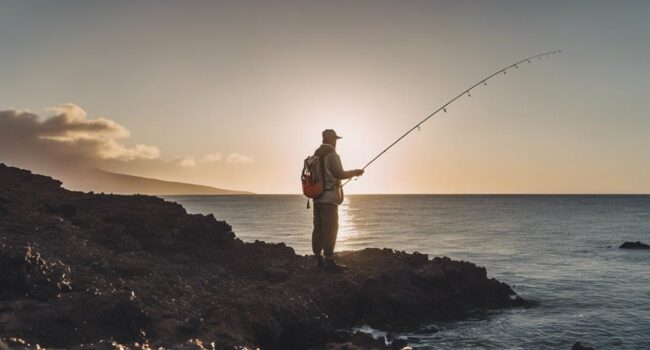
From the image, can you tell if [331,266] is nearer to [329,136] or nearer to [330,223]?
[330,223]

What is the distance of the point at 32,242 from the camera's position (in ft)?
31.8

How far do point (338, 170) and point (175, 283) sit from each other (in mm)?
4358

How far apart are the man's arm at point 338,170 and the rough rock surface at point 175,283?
2653 mm

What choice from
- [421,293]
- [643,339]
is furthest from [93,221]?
[643,339]

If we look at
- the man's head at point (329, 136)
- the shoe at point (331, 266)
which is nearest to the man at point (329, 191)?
the man's head at point (329, 136)

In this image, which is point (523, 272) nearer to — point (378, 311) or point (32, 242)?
point (378, 311)

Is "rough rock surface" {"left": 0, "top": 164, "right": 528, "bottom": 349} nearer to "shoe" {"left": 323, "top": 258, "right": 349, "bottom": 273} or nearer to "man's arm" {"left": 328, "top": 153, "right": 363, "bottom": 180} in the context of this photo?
"shoe" {"left": 323, "top": 258, "right": 349, "bottom": 273}

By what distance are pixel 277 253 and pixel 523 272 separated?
17.0m

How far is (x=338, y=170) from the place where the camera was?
37.5ft

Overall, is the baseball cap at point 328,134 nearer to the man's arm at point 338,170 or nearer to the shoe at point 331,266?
the man's arm at point 338,170

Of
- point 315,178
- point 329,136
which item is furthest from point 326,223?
point 329,136

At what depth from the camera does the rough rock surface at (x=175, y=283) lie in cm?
688

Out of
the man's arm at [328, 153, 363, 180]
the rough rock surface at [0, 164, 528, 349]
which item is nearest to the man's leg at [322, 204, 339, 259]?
the man's arm at [328, 153, 363, 180]

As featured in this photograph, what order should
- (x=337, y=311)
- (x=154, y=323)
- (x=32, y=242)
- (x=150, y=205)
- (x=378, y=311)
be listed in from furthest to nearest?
1. (x=150, y=205)
2. (x=378, y=311)
3. (x=337, y=311)
4. (x=32, y=242)
5. (x=154, y=323)
